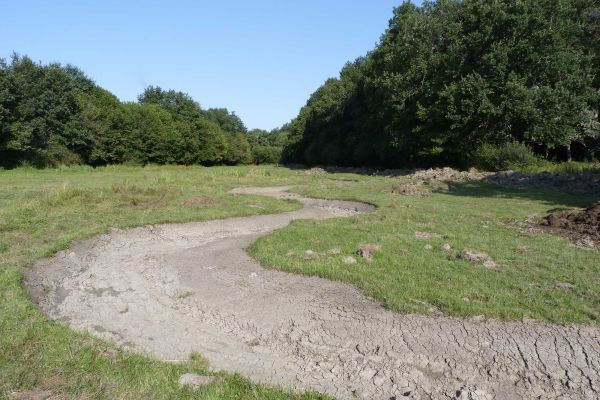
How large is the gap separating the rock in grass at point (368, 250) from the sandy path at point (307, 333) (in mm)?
1605

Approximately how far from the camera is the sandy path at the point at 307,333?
17.6 ft

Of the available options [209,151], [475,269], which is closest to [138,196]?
[475,269]

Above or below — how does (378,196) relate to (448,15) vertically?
below

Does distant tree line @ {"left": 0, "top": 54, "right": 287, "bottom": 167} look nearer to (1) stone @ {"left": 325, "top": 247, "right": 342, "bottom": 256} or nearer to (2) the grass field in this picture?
(2) the grass field

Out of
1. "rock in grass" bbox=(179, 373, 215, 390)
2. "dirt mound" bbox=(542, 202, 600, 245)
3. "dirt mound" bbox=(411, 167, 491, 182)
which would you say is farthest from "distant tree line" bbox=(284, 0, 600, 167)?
"rock in grass" bbox=(179, 373, 215, 390)

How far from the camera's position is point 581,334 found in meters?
6.24

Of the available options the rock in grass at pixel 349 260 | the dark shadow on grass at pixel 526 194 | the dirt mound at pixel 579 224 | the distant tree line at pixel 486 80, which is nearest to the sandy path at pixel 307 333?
the rock in grass at pixel 349 260

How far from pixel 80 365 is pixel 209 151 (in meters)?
75.5

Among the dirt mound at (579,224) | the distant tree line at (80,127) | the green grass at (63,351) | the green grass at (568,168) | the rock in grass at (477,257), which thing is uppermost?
the distant tree line at (80,127)

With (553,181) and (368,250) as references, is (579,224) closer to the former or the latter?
(368,250)

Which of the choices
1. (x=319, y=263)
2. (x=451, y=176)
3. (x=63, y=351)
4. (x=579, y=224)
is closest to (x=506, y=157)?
(x=451, y=176)

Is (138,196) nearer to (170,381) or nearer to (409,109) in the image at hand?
(170,381)

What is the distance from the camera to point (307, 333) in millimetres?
6770

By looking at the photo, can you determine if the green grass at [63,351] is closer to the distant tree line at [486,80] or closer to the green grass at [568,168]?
the green grass at [568,168]
